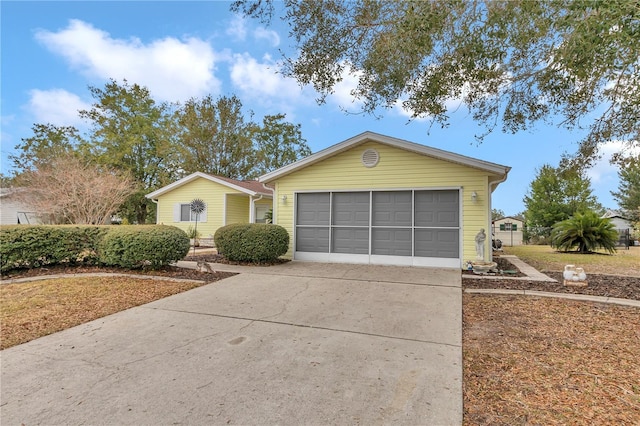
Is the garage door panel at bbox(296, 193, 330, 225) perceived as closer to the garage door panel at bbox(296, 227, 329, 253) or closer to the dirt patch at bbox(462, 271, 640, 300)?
the garage door panel at bbox(296, 227, 329, 253)

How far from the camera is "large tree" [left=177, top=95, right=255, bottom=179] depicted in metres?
23.0

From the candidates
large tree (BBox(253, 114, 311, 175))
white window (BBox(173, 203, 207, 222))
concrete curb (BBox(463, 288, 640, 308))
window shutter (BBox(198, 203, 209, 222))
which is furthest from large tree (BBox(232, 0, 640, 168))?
large tree (BBox(253, 114, 311, 175))

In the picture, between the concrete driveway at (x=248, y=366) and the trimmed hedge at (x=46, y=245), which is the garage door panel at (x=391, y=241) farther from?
the trimmed hedge at (x=46, y=245)

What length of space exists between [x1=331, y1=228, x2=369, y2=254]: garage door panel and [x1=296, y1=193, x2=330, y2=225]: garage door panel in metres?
0.54

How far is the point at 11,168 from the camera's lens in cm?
2241

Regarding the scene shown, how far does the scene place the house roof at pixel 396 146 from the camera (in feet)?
24.7

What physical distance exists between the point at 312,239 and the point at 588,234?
39.6ft

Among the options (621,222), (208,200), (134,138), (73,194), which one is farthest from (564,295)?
(621,222)

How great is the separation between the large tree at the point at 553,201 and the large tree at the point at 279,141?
19.4m

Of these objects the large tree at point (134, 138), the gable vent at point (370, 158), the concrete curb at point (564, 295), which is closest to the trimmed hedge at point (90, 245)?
the gable vent at point (370, 158)

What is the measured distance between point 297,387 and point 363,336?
1.28 m

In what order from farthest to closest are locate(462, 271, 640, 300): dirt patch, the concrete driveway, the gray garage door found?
the gray garage door, locate(462, 271, 640, 300): dirt patch, the concrete driveway

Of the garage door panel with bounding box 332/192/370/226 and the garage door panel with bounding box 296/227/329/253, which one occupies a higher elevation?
the garage door panel with bounding box 332/192/370/226

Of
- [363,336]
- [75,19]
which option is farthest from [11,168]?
[363,336]
